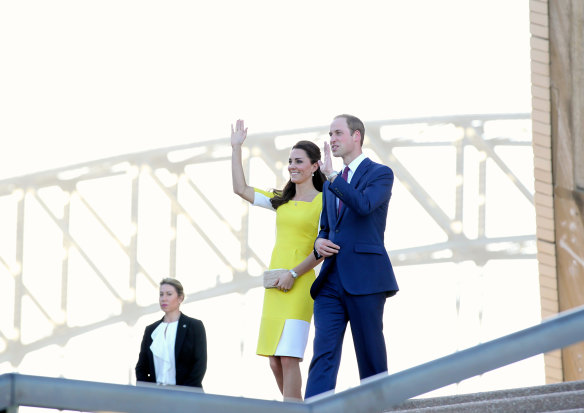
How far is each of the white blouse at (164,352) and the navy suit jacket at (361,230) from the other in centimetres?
232

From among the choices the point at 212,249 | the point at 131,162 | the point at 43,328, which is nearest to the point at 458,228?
the point at 212,249

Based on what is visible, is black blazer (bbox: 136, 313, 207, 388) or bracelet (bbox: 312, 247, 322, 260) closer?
bracelet (bbox: 312, 247, 322, 260)

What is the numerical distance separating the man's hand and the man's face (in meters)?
0.49

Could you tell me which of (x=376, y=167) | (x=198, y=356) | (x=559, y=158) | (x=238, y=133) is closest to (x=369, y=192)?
(x=376, y=167)

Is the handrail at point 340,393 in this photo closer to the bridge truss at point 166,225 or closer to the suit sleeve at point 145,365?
the suit sleeve at point 145,365

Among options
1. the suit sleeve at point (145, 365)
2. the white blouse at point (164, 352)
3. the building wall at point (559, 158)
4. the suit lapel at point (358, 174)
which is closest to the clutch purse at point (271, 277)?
the suit lapel at point (358, 174)

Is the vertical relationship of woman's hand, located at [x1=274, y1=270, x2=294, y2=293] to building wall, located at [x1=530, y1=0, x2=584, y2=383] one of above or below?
below

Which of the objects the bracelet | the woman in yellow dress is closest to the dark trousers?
the bracelet

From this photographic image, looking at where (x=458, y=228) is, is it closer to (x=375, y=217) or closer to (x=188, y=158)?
(x=188, y=158)

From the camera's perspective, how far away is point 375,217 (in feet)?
20.3

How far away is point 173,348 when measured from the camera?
8.23 metres

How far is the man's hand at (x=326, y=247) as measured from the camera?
614cm

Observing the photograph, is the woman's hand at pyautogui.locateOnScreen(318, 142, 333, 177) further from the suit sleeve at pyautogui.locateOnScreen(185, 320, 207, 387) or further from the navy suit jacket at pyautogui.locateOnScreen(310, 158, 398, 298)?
the suit sleeve at pyautogui.locateOnScreen(185, 320, 207, 387)

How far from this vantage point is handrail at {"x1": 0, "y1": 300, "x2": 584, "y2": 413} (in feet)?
9.79
